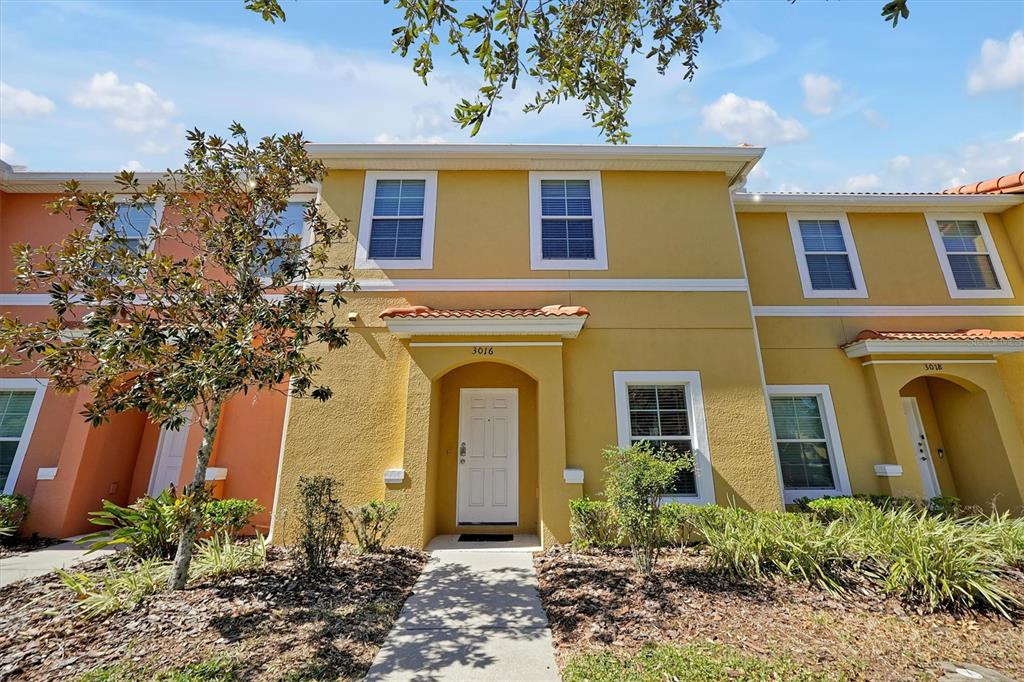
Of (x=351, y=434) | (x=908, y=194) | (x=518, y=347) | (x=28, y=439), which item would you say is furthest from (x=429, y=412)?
(x=908, y=194)

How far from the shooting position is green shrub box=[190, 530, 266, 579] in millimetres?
5359

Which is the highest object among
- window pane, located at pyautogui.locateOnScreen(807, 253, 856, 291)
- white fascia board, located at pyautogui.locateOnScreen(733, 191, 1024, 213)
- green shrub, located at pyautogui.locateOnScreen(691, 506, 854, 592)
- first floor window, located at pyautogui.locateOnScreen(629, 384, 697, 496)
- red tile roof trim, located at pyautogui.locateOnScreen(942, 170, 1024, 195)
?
red tile roof trim, located at pyautogui.locateOnScreen(942, 170, 1024, 195)

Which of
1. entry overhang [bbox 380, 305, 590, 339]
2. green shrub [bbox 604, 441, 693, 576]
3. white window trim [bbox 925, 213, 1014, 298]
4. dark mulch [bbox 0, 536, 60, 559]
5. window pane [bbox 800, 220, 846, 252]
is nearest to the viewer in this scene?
green shrub [bbox 604, 441, 693, 576]

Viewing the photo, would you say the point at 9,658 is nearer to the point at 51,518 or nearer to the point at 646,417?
Answer: the point at 51,518

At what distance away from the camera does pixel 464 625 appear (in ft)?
14.2

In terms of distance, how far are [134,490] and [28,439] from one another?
2131 millimetres

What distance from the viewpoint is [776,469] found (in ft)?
23.6

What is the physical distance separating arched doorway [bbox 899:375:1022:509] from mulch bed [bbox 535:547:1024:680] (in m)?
4.76

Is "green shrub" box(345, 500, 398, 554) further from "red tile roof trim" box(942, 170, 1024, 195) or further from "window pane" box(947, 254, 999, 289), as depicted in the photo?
"red tile roof trim" box(942, 170, 1024, 195)

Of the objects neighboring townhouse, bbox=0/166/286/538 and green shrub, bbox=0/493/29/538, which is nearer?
green shrub, bbox=0/493/29/538

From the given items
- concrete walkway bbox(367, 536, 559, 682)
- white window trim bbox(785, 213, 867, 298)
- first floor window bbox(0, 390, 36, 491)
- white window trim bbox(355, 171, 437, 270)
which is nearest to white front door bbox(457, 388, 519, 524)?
concrete walkway bbox(367, 536, 559, 682)

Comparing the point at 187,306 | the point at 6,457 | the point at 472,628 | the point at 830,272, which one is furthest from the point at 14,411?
the point at 830,272

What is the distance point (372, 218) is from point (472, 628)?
24.0ft

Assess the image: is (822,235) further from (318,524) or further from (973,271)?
(318,524)
